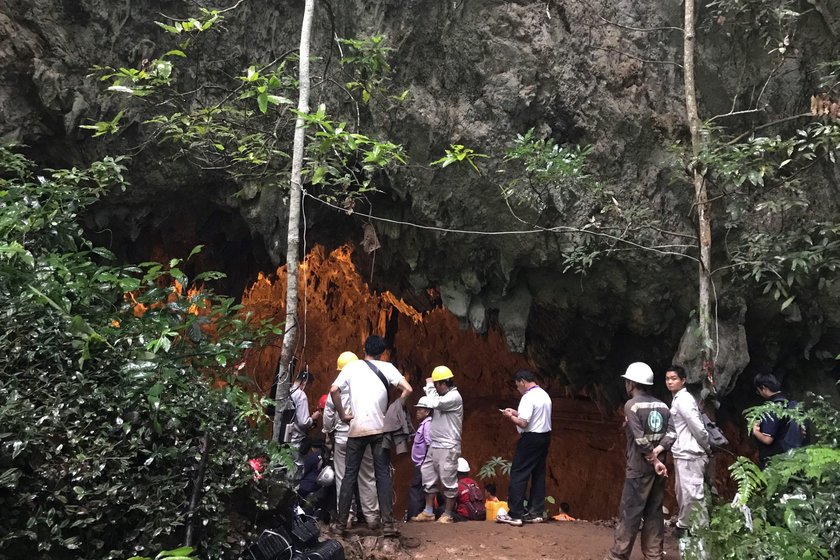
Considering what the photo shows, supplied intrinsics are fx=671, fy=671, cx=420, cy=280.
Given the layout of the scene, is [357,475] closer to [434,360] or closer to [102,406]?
[102,406]

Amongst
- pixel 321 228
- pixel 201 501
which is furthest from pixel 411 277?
pixel 201 501

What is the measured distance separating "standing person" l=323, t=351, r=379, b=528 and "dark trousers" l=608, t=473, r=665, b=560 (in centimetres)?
189

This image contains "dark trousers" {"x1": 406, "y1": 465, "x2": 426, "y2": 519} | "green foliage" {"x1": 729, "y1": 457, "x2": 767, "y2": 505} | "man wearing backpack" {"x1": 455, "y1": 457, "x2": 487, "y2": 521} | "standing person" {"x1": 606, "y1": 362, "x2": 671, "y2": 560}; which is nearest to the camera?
"green foliage" {"x1": 729, "y1": 457, "x2": 767, "y2": 505}

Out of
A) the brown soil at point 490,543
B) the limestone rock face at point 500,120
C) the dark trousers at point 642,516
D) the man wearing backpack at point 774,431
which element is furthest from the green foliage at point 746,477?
the limestone rock face at point 500,120

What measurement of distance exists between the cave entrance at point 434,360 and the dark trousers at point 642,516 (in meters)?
7.83

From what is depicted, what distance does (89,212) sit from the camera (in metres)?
8.59

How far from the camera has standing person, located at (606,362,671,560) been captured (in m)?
4.96

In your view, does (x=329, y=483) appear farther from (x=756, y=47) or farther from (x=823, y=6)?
(x=823, y=6)

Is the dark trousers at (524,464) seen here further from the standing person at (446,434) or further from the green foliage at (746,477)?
the green foliage at (746,477)

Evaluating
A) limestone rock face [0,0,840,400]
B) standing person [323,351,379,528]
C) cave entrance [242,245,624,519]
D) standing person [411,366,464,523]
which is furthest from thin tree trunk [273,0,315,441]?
cave entrance [242,245,624,519]

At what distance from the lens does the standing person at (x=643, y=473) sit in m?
4.96

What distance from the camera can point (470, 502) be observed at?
7121mm

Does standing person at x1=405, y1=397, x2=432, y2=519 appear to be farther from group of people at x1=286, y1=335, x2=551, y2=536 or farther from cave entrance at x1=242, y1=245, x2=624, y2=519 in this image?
cave entrance at x1=242, y1=245, x2=624, y2=519

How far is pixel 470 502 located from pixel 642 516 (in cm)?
234
